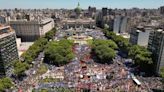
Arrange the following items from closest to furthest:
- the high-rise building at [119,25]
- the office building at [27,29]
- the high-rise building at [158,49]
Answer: the high-rise building at [158,49], the office building at [27,29], the high-rise building at [119,25]

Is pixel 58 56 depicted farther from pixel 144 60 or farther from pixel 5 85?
pixel 144 60

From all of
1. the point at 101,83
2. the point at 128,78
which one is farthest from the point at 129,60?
the point at 101,83

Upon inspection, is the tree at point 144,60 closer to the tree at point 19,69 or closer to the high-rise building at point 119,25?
the tree at point 19,69

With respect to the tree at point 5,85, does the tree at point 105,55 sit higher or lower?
higher

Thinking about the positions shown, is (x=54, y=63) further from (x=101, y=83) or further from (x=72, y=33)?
(x=72, y=33)

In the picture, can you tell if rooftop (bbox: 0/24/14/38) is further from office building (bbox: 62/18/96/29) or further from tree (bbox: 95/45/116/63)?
office building (bbox: 62/18/96/29)

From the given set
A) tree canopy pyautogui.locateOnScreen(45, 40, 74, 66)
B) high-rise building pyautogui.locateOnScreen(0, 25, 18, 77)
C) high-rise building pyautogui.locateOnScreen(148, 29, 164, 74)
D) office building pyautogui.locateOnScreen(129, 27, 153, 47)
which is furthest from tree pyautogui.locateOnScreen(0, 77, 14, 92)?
office building pyautogui.locateOnScreen(129, 27, 153, 47)

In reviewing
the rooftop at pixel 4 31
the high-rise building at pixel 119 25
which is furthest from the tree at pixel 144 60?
the high-rise building at pixel 119 25

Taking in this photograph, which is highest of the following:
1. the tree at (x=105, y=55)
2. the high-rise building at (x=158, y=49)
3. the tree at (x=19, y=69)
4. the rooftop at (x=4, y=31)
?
the rooftop at (x=4, y=31)
